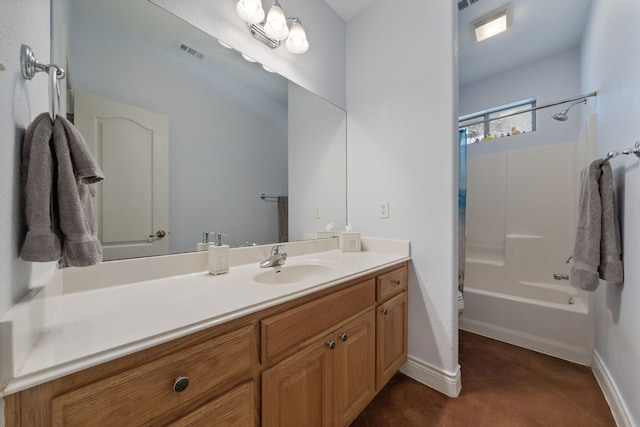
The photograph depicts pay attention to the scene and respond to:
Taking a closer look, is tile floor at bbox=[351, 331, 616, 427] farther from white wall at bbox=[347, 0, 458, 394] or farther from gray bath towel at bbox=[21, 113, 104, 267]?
gray bath towel at bbox=[21, 113, 104, 267]

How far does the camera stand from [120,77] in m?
0.94

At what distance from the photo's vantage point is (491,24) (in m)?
1.99

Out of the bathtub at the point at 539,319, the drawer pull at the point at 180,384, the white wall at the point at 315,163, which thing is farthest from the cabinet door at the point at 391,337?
the bathtub at the point at 539,319

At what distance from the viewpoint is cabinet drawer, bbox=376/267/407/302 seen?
1.25m

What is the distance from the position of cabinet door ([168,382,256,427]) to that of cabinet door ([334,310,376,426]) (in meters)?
0.39

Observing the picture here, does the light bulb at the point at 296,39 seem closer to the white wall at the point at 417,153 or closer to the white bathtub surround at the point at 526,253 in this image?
the white wall at the point at 417,153

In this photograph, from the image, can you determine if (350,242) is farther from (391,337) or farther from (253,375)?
(253,375)

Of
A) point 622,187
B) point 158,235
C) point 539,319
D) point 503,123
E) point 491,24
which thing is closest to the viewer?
point 158,235

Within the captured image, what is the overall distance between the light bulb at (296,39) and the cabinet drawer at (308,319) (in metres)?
1.43

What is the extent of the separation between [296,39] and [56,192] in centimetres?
143

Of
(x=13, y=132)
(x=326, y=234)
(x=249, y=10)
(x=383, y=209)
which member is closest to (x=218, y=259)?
(x=13, y=132)

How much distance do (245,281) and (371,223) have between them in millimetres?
1050

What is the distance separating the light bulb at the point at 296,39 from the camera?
1.43 metres

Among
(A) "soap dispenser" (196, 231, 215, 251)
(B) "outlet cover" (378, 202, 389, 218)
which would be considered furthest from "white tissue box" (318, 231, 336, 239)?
(A) "soap dispenser" (196, 231, 215, 251)
